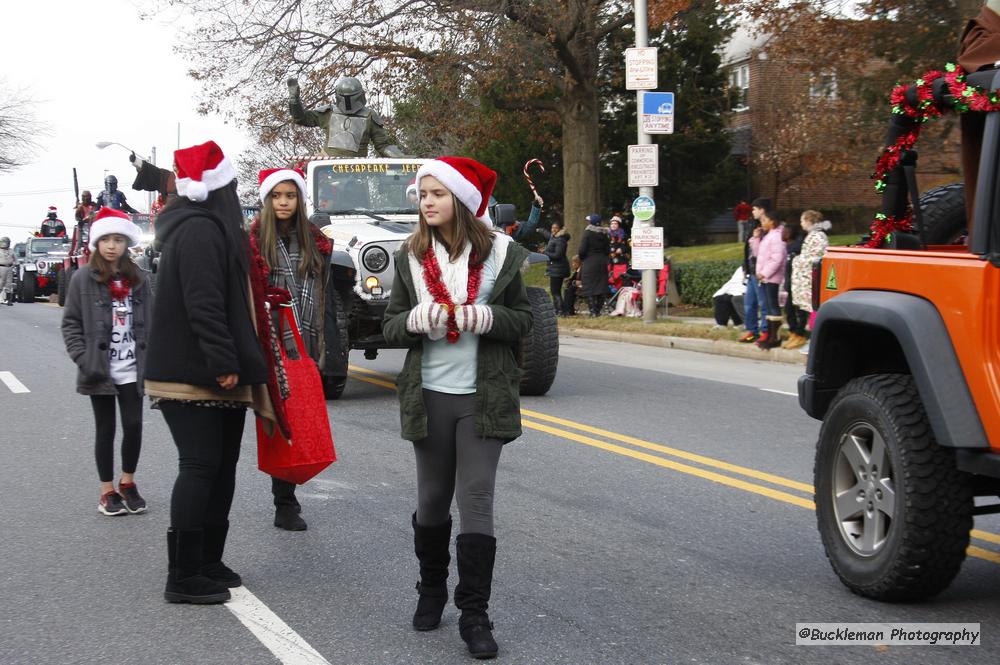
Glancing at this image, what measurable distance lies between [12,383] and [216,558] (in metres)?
9.06

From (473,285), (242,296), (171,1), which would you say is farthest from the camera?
(171,1)

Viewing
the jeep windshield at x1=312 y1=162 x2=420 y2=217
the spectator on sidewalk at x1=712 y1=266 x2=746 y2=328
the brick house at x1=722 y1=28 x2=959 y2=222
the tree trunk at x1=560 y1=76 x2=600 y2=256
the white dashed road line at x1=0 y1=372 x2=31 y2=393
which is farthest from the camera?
the brick house at x1=722 y1=28 x2=959 y2=222

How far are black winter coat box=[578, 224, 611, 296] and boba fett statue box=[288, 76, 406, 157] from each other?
8346mm

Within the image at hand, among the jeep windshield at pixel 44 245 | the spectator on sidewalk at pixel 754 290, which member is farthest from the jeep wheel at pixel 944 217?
the jeep windshield at pixel 44 245

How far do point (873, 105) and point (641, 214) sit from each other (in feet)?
16.4

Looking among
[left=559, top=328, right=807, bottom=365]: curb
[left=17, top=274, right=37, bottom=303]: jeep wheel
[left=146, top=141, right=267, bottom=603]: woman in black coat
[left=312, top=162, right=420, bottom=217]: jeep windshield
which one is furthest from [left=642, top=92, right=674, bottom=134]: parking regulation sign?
[left=17, top=274, right=37, bottom=303]: jeep wheel

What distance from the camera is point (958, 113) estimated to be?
492 cm

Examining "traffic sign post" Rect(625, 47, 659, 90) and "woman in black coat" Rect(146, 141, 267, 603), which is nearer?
"woman in black coat" Rect(146, 141, 267, 603)

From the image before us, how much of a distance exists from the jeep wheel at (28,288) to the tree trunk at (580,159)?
18030mm

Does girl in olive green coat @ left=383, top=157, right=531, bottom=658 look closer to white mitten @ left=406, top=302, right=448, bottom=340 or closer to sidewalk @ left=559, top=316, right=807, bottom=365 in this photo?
white mitten @ left=406, top=302, right=448, bottom=340

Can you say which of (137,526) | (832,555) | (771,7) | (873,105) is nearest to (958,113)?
(832,555)

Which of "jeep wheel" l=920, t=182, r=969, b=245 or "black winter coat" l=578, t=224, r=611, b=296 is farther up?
"jeep wheel" l=920, t=182, r=969, b=245

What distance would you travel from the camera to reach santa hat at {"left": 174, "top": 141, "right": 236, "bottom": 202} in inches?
203

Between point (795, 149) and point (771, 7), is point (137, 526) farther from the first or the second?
point (795, 149)
